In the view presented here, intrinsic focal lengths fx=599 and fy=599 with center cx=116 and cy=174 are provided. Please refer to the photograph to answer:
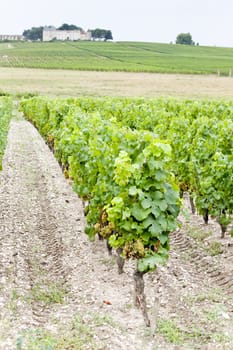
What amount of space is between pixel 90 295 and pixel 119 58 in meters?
86.4

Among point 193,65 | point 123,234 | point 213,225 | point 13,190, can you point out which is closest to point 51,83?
point 193,65

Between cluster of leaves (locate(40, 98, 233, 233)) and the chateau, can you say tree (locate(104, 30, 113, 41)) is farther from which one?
cluster of leaves (locate(40, 98, 233, 233))

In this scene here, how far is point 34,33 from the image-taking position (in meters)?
170

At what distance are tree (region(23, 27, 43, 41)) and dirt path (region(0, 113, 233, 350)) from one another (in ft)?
540

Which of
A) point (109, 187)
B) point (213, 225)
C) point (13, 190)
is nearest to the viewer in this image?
point (109, 187)

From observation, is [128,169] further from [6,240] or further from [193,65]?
[193,65]

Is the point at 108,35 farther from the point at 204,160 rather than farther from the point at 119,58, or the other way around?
the point at 204,160

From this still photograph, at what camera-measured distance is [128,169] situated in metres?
6.66

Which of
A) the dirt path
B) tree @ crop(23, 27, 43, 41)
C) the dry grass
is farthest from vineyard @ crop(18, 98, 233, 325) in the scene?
tree @ crop(23, 27, 43, 41)

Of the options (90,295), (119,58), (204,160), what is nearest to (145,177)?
(90,295)

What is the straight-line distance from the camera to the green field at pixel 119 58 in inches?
2970

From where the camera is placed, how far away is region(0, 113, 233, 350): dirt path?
6.60 meters

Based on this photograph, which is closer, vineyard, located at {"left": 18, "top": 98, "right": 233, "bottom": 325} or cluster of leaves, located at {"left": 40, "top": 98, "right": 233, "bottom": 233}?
vineyard, located at {"left": 18, "top": 98, "right": 233, "bottom": 325}

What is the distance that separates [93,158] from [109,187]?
5.69 ft
